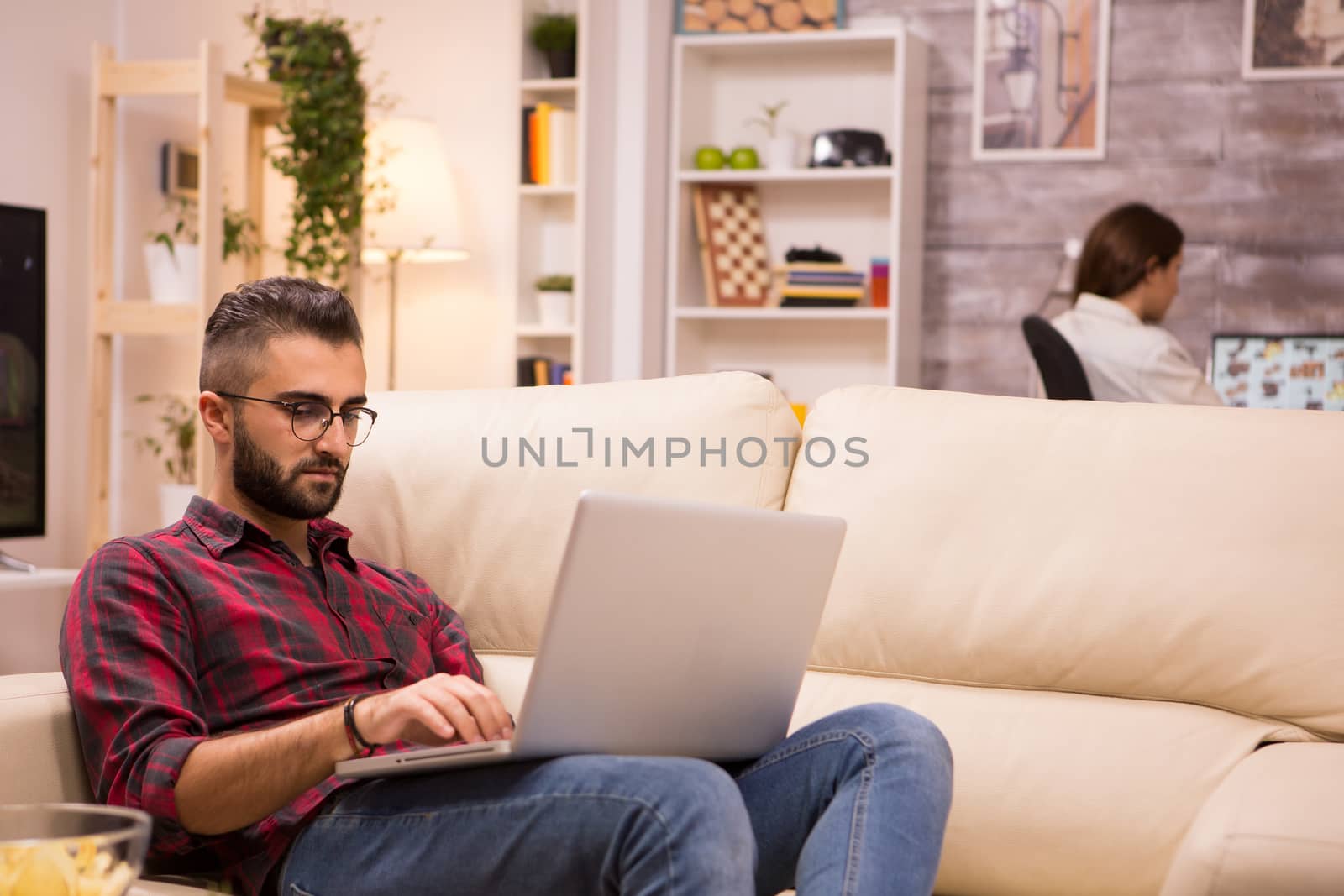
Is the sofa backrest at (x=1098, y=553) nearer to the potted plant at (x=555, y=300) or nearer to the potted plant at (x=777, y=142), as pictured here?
the potted plant at (x=555, y=300)

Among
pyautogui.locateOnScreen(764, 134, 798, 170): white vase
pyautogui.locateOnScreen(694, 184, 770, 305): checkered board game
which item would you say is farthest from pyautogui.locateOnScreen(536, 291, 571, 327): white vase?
pyautogui.locateOnScreen(764, 134, 798, 170): white vase

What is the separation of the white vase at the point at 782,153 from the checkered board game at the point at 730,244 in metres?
0.16

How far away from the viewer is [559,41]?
453 cm

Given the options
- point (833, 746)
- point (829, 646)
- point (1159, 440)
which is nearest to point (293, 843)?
point (833, 746)

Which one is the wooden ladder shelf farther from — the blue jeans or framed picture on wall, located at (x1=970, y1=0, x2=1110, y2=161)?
the blue jeans

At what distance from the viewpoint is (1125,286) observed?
3.73 meters

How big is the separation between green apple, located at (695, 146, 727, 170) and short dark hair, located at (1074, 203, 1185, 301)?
1378 mm

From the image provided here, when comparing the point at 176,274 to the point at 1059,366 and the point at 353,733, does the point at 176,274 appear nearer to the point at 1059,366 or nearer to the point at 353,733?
the point at 1059,366

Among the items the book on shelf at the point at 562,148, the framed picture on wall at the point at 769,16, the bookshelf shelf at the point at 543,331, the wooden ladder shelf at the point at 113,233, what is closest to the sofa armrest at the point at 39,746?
the wooden ladder shelf at the point at 113,233

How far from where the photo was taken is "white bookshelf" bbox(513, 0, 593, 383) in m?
4.43

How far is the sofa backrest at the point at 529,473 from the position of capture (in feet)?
6.55

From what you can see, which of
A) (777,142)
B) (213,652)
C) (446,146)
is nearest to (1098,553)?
(213,652)

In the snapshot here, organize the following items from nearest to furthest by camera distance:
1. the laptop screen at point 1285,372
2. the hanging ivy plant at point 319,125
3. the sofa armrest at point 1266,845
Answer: the sofa armrest at point 1266,845, the laptop screen at point 1285,372, the hanging ivy plant at point 319,125

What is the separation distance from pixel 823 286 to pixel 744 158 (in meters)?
0.49
